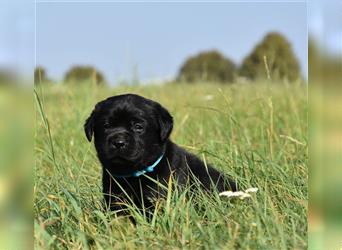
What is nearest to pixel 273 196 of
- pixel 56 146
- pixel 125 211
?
pixel 125 211

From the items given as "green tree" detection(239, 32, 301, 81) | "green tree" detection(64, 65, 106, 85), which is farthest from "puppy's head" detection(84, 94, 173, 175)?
"green tree" detection(239, 32, 301, 81)

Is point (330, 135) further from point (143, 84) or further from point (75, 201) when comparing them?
point (143, 84)

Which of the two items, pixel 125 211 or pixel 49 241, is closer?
pixel 49 241

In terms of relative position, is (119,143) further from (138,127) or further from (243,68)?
(243,68)

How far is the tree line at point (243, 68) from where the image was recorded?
786 cm

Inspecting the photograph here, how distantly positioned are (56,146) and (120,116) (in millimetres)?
1562

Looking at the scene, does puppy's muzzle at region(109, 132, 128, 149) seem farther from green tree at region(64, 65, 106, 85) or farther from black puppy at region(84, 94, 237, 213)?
green tree at region(64, 65, 106, 85)

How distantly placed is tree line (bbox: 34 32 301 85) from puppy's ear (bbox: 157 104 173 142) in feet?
2.52

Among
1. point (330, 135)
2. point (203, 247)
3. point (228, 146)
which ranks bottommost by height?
point (203, 247)

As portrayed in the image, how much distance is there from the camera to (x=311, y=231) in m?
2.37

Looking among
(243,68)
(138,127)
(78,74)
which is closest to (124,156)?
(138,127)

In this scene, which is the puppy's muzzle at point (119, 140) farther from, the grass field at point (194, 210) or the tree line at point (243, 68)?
the tree line at point (243, 68)

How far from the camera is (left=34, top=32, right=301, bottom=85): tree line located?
7860 millimetres

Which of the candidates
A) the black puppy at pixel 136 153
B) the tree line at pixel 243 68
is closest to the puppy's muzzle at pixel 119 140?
the black puppy at pixel 136 153
